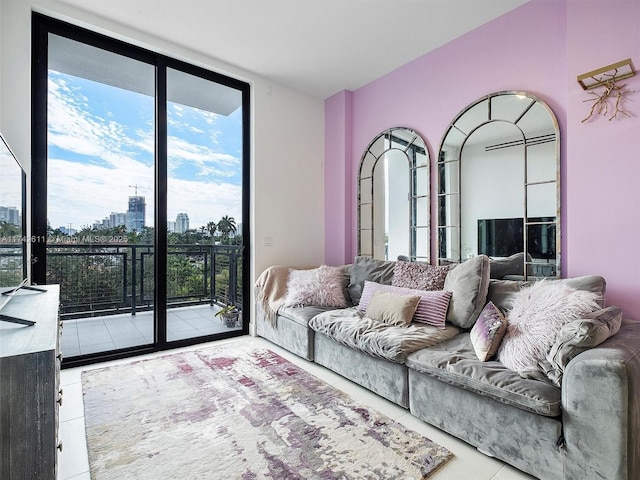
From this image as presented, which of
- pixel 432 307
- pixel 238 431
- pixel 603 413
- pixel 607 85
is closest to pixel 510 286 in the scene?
pixel 432 307

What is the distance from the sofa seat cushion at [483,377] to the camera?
1.48m

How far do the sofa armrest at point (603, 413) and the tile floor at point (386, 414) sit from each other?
0.33 m

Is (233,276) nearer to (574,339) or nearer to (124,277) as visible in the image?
(124,277)

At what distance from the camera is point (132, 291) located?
3293mm

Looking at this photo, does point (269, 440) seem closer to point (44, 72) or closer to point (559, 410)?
point (559, 410)

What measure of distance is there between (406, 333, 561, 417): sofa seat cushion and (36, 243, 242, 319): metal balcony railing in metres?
2.44

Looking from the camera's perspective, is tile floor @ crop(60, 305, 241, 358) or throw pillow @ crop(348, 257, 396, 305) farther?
throw pillow @ crop(348, 257, 396, 305)

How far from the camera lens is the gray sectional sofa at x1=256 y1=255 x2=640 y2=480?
4.32 ft

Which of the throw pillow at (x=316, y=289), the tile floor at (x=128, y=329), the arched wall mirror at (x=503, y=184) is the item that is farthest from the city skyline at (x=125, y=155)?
the arched wall mirror at (x=503, y=184)

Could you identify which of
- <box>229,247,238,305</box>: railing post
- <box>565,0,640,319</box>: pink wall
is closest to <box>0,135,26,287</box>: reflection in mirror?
<box>229,247,238,305</box>: railing post

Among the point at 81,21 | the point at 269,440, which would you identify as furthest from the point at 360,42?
the point at 269,440

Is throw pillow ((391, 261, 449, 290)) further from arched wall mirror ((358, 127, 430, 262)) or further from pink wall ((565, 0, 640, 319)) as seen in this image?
pink wall ((565, 0, 640, 319))

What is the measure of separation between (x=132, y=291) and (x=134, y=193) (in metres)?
0.96

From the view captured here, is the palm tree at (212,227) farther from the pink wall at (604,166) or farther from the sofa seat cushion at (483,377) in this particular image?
the pink wall at (604,166)
